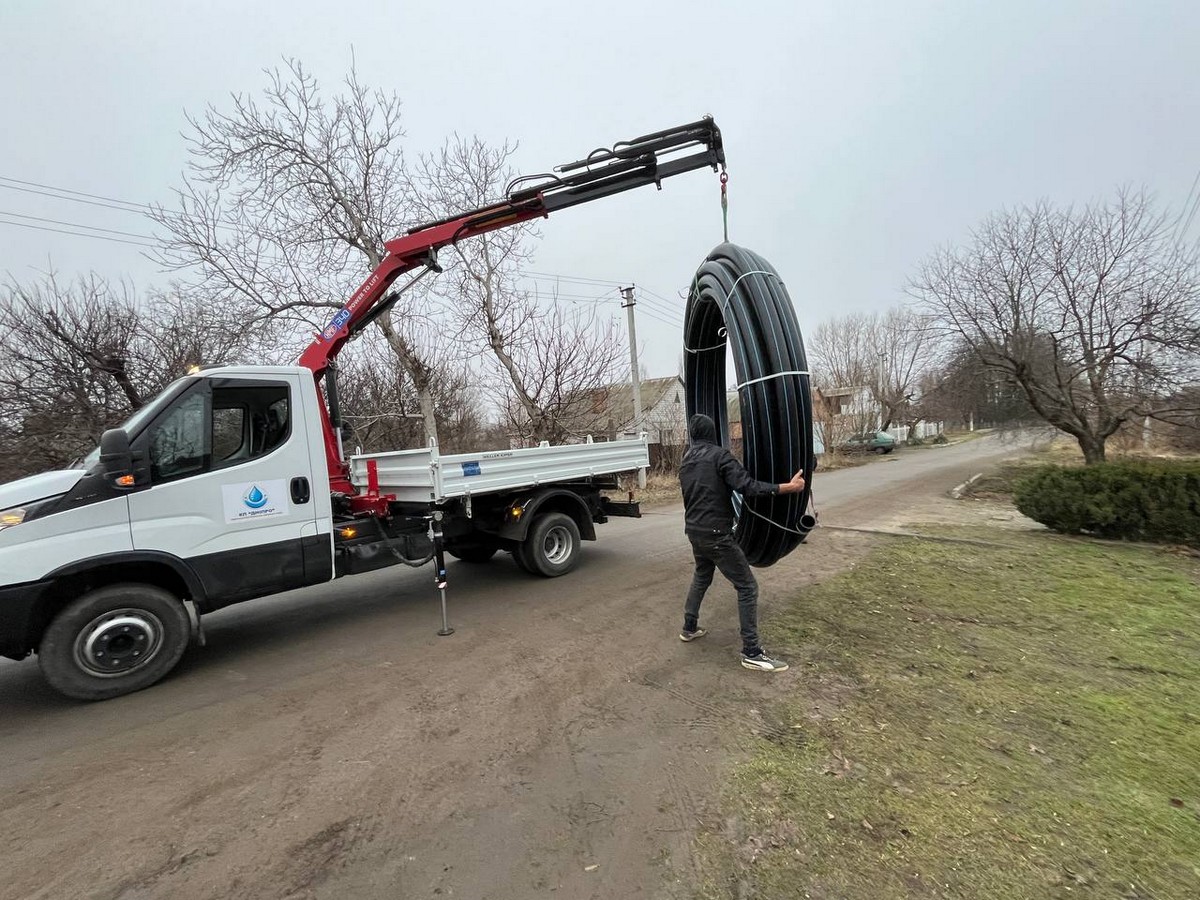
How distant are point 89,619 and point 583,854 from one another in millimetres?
3736

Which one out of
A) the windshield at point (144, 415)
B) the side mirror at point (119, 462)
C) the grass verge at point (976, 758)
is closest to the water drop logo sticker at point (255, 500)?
the side mirror at point (119, 462)

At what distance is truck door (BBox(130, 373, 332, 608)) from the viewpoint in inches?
159

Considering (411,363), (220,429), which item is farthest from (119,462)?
(411,363)

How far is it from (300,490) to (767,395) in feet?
12.9

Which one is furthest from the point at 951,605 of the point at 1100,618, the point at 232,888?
the point at 232,888

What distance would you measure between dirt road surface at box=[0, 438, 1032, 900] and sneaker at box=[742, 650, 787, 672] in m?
0.10

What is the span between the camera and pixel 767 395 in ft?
13.5

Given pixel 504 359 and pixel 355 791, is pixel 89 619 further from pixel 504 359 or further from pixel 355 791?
pixel 504 359

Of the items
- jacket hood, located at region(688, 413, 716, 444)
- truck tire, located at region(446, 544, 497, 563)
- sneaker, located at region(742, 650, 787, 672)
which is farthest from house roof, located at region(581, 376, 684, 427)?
sneaker, located at region(742, 650, 787, 672)

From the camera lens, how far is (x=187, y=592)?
165 inches

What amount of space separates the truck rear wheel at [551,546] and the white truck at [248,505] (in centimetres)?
2

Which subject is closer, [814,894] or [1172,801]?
[814,894]

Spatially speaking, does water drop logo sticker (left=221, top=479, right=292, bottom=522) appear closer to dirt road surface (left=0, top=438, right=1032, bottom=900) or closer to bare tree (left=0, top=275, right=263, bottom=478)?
dirt road surface (left=0, top=438, right=1032, bottom=900)

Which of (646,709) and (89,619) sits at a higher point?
(89,619)
